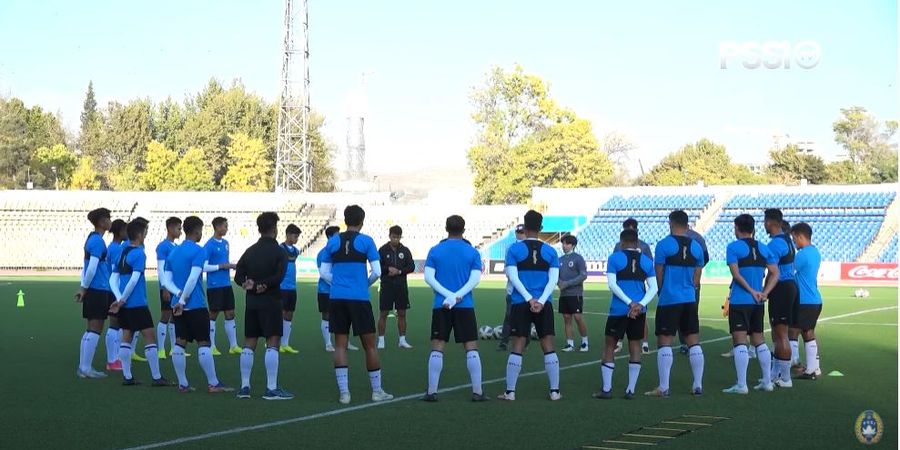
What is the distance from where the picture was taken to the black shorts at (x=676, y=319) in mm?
13094

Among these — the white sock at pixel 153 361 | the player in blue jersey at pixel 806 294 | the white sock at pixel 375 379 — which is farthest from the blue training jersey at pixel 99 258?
the player in blue jersey at pixel 806 294

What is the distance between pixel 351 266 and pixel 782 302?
18.4ft

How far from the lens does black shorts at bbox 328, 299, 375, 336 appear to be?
40.7ft

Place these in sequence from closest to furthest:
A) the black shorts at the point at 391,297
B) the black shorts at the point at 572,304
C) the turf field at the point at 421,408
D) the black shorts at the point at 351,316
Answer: the turf field at the point at 421,408
the black shorts at the point at 351,316
the black shorts at the point at 572,304
the black shorts at the point at 391,297

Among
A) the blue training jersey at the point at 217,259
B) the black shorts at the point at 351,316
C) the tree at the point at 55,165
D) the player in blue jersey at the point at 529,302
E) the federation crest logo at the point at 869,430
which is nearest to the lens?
the federation crest logo at the point at 869,430

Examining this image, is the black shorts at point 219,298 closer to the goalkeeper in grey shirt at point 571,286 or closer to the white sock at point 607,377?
the goalkeeper in grey shirt at point 571,286

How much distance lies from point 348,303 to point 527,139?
7319 centimetres

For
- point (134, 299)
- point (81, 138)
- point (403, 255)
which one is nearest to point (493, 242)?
point (403, 255)

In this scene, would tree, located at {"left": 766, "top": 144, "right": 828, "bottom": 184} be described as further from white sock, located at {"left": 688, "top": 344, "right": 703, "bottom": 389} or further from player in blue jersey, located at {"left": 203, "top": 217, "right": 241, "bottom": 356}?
white sock, located at {"left": 688, "top": 344, "right": 703, "bottom": 389}

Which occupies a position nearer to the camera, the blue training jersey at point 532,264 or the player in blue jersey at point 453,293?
the player in blue jersey at point 453,293

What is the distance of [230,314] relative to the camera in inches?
694

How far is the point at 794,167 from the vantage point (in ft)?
329

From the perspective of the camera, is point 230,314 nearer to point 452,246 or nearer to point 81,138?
point 452,246

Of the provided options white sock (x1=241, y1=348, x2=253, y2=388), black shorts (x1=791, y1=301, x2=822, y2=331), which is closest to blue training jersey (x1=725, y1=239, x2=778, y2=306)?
black shorts (x1=791, y1=301, x2=822, y2=331)
